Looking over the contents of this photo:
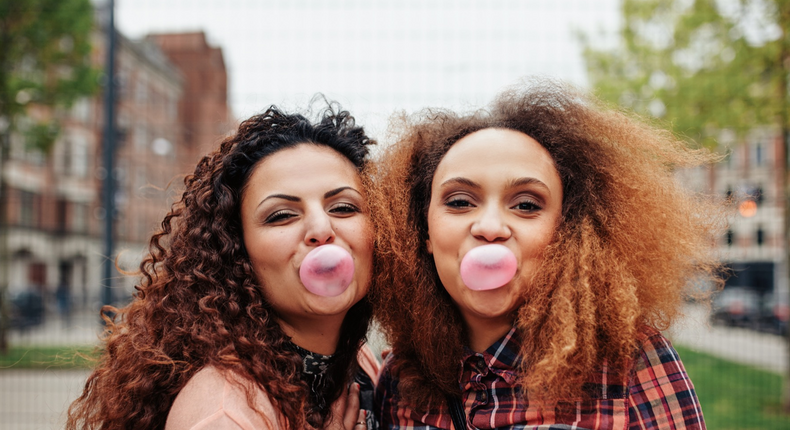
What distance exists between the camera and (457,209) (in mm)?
2068

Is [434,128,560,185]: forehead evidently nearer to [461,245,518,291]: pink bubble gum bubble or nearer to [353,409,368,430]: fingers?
[461,245,518,291]: pink bubble gum bubble

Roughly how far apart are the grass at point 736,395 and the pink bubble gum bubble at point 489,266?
507 centimetres

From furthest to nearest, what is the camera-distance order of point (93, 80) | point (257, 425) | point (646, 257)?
1. point (93, 80)
2. point (646, 257)
3. point (257, 425)

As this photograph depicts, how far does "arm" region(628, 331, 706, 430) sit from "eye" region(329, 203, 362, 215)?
106cm

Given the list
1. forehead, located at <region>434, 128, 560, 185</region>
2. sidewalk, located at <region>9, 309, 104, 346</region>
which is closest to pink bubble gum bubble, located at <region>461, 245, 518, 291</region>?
forehead, located at <region>434, 128, 560, 185</region>

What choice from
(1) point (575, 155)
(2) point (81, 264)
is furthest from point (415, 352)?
(2) point (81, 264)

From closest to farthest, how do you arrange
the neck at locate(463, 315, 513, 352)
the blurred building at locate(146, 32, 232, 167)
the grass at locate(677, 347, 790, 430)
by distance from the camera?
the neck at locate(463, 315, 513, 352) < the blurred building at locate(146, 32, 232, 167) < the grass at locate(677, 347, 790, 430)

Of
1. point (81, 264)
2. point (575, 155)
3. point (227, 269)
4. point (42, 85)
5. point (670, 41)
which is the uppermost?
point (670, 41)

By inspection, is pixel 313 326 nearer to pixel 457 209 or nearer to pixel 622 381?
pixel 457 209

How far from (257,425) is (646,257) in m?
1.35

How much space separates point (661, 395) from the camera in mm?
1853

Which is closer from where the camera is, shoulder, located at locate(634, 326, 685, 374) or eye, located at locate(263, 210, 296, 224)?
shoulder, located at locate(634, 326, 685, 374)

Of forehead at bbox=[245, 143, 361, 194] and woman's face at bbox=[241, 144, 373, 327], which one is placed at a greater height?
forehead at bbox=[245, 143, 361, 194]

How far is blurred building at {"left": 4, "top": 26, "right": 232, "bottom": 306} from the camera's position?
19.7 ft
